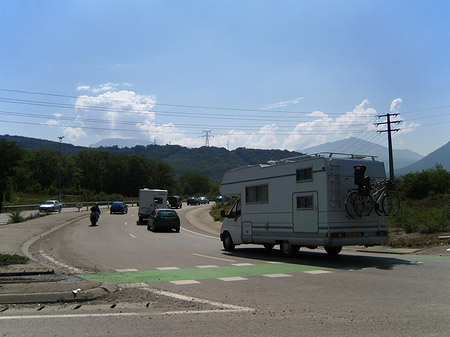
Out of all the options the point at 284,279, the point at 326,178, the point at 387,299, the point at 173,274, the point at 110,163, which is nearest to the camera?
the point at 387,299

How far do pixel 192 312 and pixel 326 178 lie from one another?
750 centimetres

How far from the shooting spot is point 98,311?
712cm

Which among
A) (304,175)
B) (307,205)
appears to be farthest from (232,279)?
(304,175)

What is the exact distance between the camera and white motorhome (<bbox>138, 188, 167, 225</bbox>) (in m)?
39.2

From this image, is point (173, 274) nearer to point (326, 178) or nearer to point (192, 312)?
point (192, 312)

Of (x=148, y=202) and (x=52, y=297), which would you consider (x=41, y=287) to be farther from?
(x=148, y=202)

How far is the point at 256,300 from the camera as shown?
802 centimetres

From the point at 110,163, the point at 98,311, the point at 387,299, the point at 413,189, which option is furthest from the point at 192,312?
the point at 110,163

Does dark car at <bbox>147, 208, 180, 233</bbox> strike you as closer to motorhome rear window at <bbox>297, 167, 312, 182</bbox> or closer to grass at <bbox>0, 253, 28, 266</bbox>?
grass at <bbox>0, 253, 28, 266</bbox>

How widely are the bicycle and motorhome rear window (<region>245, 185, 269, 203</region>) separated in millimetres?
3438

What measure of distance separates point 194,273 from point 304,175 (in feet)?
16.6

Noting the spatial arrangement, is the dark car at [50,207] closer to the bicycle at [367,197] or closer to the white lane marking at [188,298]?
the bicycle at [367,197]

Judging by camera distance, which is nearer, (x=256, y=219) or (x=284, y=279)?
(x=284, y=279)

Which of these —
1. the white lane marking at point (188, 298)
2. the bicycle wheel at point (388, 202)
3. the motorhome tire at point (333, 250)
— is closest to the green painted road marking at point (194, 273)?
the white lane marking at point (188, 298)
